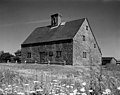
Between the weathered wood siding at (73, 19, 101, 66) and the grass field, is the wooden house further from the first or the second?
the grass field

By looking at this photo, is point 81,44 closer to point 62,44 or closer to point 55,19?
point 62,44

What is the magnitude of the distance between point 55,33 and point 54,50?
326 centimetres

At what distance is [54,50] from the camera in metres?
25.5

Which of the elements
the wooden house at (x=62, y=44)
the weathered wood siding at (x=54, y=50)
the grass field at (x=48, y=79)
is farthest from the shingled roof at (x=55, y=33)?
the grass field at (x=48, y=79)

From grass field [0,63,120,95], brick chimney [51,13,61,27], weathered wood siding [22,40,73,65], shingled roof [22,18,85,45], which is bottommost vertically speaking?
grass field [0,63,120,95]

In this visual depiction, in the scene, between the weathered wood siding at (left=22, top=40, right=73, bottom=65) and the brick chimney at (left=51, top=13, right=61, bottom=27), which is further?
the brick chimney at (left=51, top=13, right=61, bottom=27)

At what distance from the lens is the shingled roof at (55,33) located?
977 inches

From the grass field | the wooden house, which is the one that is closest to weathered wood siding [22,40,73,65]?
the wooden house

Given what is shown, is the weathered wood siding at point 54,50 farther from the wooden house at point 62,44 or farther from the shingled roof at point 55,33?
the shingled roof at point 55,33

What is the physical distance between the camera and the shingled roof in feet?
81.4

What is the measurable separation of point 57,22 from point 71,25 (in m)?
3.34

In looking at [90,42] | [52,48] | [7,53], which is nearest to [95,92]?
[52,48]

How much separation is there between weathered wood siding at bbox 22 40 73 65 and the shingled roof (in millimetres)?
865

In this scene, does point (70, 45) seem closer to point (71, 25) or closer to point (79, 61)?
point (79, 61)
